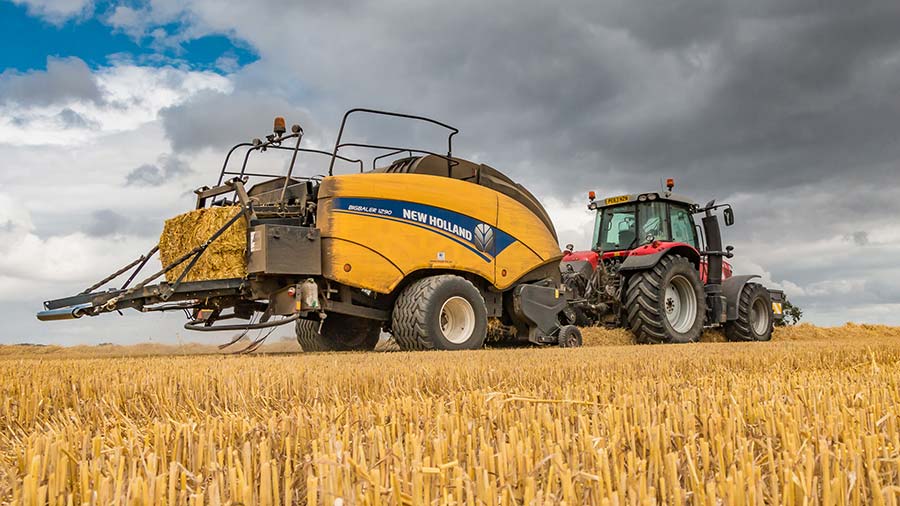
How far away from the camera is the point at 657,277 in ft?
36.7

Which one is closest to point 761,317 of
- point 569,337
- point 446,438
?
point 569,337

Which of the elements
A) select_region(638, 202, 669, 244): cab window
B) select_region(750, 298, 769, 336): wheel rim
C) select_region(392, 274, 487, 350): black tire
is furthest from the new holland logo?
select_region(750, 298, 769, 336): wheel rim

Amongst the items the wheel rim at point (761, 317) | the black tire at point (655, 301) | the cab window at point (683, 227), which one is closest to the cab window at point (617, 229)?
the cab window at point (683, 227)

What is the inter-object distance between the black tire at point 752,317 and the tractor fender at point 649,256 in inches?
82.8

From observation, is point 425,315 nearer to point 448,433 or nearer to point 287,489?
point 448,433

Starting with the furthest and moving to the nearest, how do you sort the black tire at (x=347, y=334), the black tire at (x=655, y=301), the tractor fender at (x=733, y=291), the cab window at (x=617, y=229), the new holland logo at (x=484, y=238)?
the tractor fender at (x=733, y=291), the cab window at (x=617, y=229), the black tire at (x=655, y=301), the black tire at (x=347, y=334), the new holland logo at (x=484, y=238)

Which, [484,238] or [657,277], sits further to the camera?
[657,277]

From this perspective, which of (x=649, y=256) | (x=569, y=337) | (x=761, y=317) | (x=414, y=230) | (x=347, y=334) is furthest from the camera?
(x=761, y=317)

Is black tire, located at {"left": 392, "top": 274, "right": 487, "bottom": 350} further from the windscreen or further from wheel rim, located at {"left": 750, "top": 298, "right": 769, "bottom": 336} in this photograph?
wheel rim, located at {"left": 750, "top": 298, "right": 769, "bottom": 336}

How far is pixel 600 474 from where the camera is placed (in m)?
1.64

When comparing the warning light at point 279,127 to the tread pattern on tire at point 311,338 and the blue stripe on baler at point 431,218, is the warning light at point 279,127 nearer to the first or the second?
the blue stripe on baler at point 431,218

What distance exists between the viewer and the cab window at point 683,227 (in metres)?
12.5

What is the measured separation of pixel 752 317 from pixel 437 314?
24.7 ft

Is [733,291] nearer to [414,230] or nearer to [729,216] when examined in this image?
[729,216]
